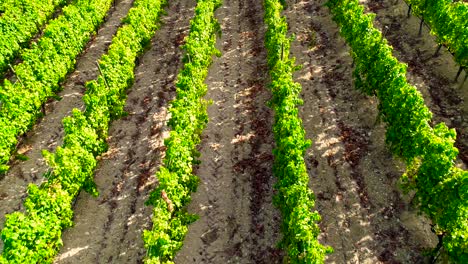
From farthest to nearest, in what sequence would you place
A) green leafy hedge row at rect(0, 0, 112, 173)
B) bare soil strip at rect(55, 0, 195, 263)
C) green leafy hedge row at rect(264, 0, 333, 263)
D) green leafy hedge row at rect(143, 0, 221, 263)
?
green leafy hedge row at rect(0, 0, 112, 173)
bare soil strip at rect(55, 0, 195, 263)
green leafy hedge row at rect(143, 0, 221, 263)
green leafy hedge row at rect(264, 0, 333, 263)

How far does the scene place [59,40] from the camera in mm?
20688

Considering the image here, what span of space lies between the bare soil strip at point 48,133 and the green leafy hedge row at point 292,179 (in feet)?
35.3

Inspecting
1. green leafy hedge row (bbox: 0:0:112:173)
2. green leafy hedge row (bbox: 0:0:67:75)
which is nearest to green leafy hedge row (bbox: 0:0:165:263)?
green leafy hedge row (bbox: 0:0:112:173)

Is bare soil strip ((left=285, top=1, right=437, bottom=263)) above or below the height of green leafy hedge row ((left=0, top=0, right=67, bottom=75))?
below

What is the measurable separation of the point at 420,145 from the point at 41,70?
17884 mm

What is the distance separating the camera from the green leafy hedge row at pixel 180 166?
12.8 meters

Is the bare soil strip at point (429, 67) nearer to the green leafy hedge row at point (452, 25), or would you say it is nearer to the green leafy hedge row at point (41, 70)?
the green leafy hedge row at point (452, 25)

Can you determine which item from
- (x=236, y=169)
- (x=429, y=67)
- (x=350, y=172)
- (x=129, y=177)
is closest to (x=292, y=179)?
(x=236, y=169)

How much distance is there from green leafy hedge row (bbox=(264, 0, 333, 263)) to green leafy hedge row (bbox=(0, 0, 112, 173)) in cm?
1150

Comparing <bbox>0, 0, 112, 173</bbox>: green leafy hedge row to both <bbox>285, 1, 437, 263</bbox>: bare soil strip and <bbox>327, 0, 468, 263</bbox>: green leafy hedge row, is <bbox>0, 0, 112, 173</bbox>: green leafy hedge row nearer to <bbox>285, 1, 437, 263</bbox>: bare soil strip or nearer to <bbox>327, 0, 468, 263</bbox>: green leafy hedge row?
<bbox>285, 1, 437, 263</bbox>: bare soil strip

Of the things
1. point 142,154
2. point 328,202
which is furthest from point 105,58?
point 328,202

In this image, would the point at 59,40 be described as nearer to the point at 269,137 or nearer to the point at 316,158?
the point at 269,137

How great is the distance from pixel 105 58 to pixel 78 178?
6925 mm

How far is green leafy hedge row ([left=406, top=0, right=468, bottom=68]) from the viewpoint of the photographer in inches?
717
